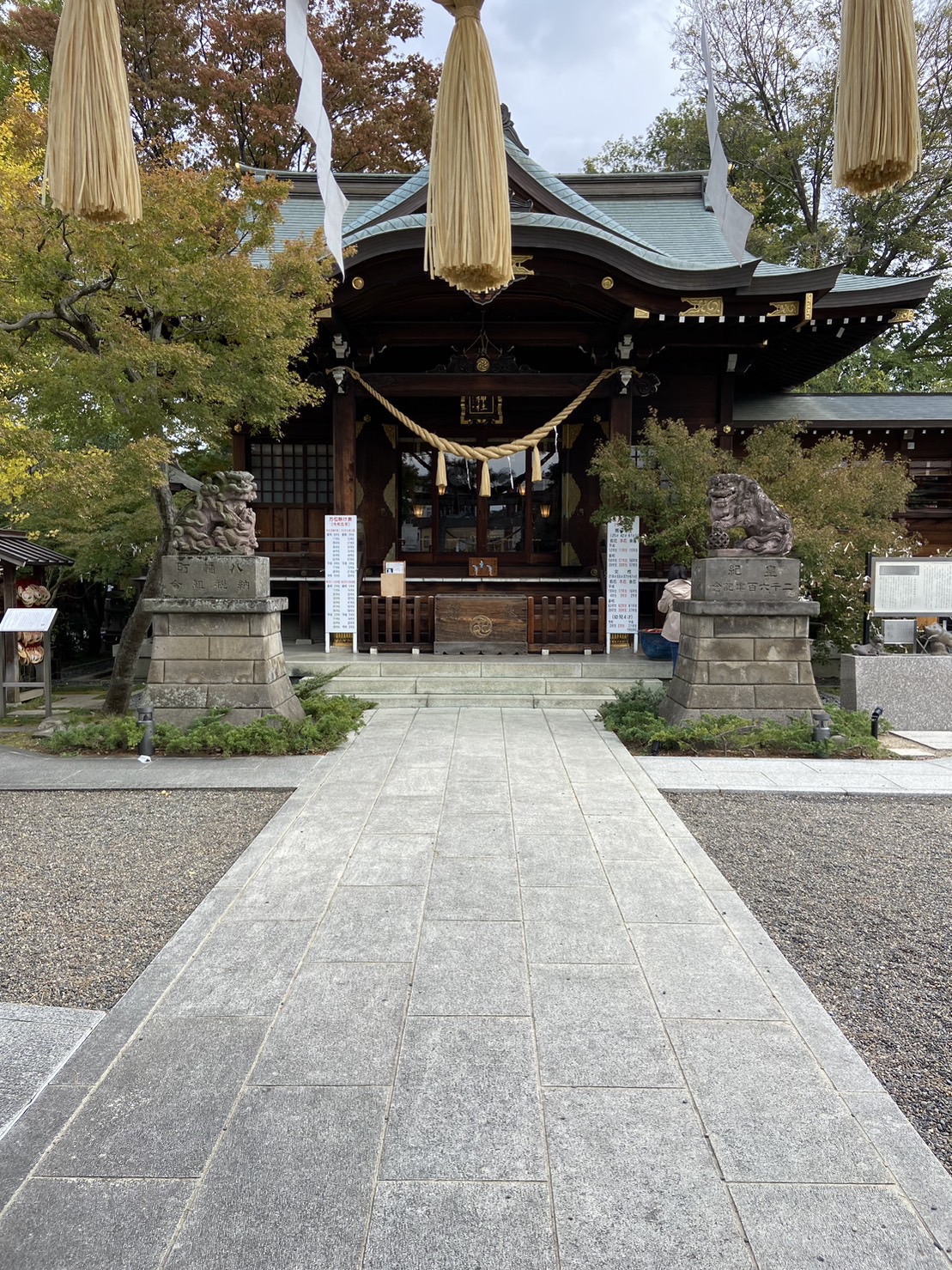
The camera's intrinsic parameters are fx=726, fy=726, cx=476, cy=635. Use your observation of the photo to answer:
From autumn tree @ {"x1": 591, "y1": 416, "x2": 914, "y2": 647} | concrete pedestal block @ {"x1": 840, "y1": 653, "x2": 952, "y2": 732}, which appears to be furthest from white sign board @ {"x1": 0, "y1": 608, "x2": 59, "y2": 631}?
concrete pedestal block @ {"x1": 840, "y1": 653, "x2": 952, "y2": 732}

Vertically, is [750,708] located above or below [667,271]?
below

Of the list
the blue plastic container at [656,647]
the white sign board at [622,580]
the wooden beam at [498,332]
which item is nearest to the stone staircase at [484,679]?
the blue plastic container at [656,647]

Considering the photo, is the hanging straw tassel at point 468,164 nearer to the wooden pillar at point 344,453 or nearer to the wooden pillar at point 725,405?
the wooden pillar at point 344,453

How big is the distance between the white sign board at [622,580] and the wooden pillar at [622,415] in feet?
5.25

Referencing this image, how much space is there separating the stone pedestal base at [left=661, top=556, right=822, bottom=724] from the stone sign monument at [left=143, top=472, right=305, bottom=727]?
12.7ft

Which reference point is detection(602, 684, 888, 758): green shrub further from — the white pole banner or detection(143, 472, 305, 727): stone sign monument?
the white pole banner

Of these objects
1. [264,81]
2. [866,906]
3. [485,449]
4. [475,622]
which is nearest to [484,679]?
[475,622]

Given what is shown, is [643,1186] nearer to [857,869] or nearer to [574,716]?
[857,869]

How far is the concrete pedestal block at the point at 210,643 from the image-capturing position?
6.44m

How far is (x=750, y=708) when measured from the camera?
259 inches

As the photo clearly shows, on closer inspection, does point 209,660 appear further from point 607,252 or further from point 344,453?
point 607,252

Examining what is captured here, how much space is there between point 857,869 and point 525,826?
5.81 ft

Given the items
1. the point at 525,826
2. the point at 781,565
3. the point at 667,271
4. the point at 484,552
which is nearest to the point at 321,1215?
the point at 525,826

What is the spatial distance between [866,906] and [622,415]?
26.2 ft
